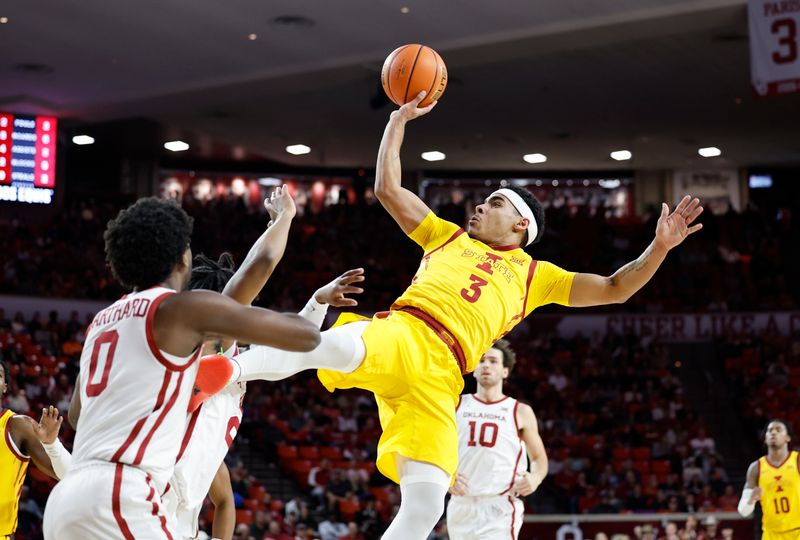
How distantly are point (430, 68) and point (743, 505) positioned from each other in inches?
243

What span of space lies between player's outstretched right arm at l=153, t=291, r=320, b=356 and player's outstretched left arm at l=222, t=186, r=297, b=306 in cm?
76

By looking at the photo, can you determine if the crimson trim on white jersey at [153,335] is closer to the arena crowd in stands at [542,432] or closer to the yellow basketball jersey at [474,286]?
the yellow basketball jersey at [474,286]

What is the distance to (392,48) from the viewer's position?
17328 mm

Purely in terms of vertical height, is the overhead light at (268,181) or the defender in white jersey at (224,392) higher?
the overhead light at (268,181)

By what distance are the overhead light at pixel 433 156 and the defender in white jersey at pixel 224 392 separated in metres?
21.0

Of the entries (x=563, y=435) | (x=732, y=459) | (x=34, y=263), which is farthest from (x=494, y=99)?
(x=34, y=263)

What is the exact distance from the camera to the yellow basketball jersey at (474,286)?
560cm

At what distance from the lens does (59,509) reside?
3615 mm

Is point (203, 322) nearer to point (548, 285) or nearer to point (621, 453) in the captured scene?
point (548, 285)

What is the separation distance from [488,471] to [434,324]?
294cm

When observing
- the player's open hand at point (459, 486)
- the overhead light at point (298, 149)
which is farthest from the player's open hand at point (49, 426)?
the overhead light at point (298, 149)

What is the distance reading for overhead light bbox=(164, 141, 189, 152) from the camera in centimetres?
2597

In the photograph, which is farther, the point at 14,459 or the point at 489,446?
the point at 489,446

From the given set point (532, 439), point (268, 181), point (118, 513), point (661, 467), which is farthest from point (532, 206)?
point (268, 181)
